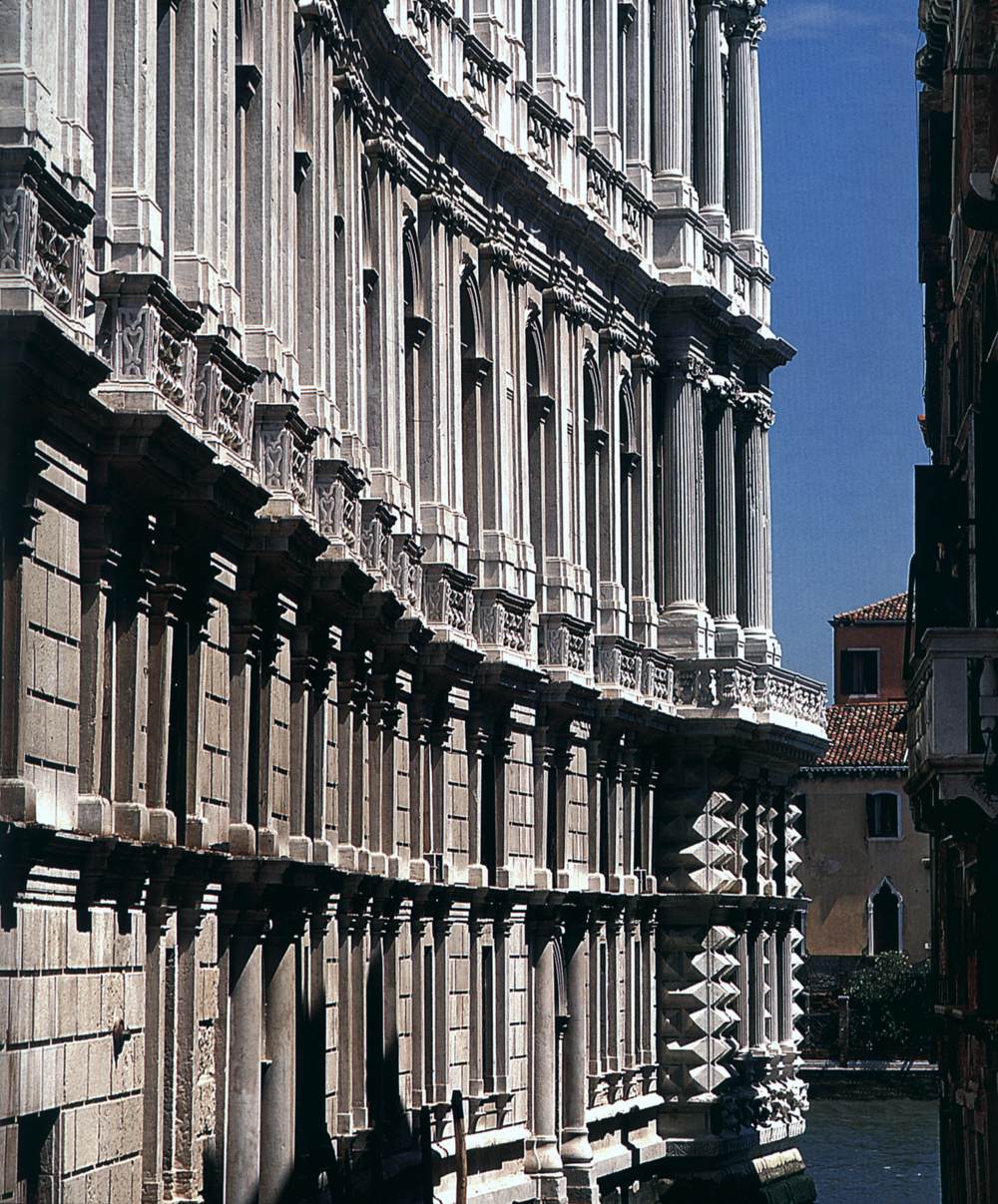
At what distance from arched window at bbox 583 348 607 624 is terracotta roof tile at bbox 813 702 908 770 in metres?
37.8

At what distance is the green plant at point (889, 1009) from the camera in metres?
83.8

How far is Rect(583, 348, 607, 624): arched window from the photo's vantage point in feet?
168

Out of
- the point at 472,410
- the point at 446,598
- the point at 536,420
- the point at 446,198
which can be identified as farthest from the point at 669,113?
the point at 446,598

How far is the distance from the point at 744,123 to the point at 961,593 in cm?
2722

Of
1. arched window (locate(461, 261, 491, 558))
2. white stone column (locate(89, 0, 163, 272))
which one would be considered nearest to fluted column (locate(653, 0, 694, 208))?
arched window (locate(461, 261, 491, 558))

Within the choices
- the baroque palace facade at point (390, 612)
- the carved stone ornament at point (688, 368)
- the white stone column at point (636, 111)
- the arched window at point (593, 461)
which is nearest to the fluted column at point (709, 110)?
the baroque palace facade at point (390, 612)

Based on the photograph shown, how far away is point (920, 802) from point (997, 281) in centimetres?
607

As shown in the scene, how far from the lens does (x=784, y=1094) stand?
59344 mm

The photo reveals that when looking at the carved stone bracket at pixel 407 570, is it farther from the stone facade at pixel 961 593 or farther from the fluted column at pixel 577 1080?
the fluted column at pixel 577 1080

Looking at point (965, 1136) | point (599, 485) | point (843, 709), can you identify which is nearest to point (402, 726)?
point (965, 1136)

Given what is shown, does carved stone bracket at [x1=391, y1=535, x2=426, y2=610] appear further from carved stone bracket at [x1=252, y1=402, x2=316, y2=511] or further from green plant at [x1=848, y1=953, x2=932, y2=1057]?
green plant at [x1=848, y1=953, x2=932, y2=1057]

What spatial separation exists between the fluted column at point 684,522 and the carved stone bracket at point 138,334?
2891 centimetres

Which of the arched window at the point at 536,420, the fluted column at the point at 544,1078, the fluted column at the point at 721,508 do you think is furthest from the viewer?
the fluted column at the point at 721,508

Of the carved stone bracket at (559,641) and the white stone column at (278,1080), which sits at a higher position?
the carved stone bracket at (559,641)
